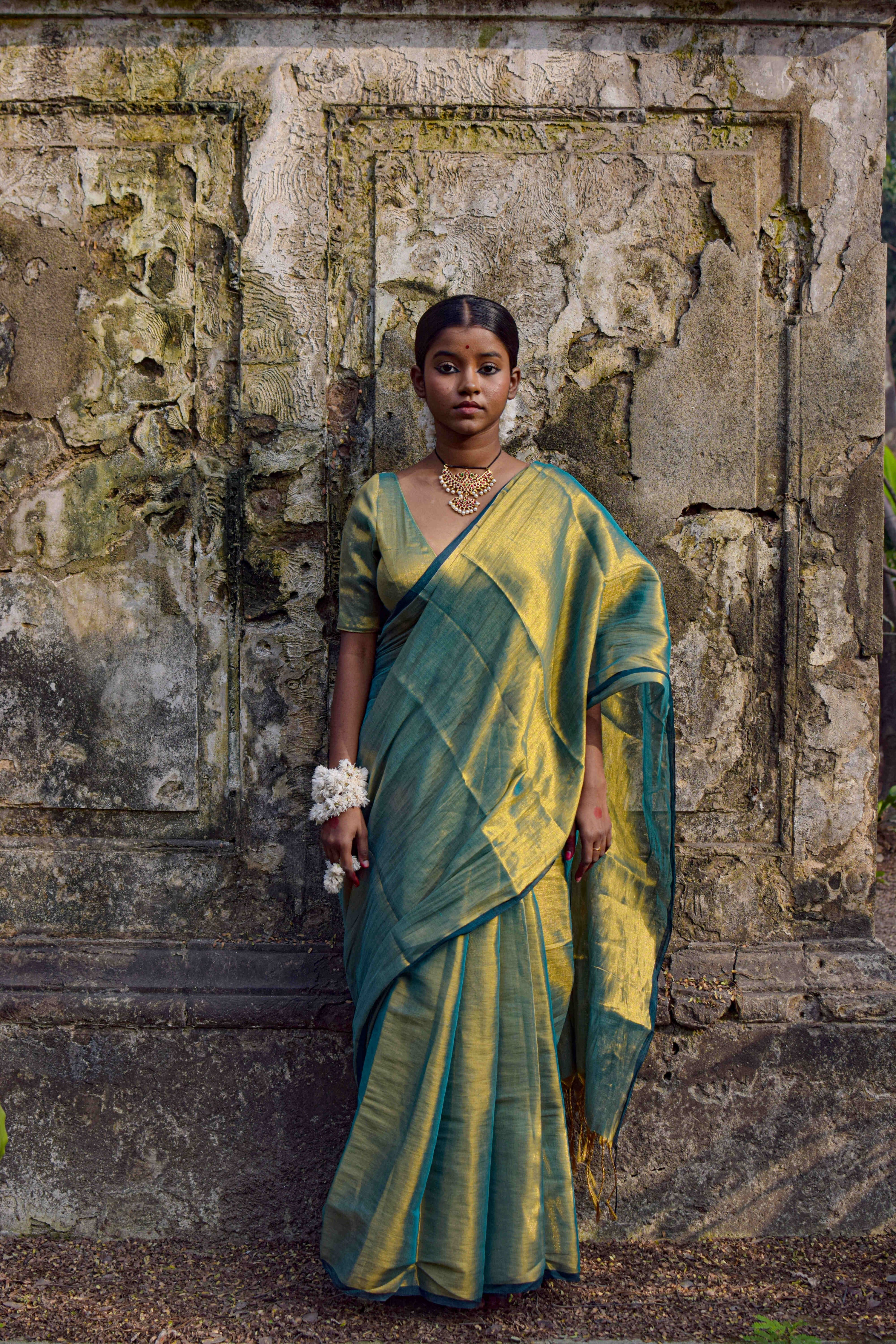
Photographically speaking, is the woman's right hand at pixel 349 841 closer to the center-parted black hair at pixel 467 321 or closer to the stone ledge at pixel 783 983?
the stone ledge at pixel 783 983

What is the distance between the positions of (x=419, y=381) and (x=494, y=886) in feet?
3.65

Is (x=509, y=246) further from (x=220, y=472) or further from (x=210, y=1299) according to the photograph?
(x=210, y=1299)

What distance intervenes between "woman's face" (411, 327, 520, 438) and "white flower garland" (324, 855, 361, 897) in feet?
3.13

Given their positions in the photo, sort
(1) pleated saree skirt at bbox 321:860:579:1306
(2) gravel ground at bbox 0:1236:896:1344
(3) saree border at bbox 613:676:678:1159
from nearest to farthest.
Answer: (1) pleated saree skirt at bbox 321:860:579:1306, (2) gravel ground at bbox 0:1236:896:1344, (3) saree border at bbox 613:676:678:1159

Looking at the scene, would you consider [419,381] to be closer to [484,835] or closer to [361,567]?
[361,567]

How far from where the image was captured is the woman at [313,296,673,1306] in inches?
82.1

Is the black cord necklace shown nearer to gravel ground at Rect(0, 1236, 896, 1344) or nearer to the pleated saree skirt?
the pleated saree skirt

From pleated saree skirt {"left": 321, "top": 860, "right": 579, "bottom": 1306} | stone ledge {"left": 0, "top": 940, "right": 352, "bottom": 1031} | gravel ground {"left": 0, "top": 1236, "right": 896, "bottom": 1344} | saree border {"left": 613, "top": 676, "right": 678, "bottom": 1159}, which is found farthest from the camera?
stone ledge {"left": 0, "top": 940, "right": 352, "bottom": 1031}

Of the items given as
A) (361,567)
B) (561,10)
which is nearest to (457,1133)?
(361,567)

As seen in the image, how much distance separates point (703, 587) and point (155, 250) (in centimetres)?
162

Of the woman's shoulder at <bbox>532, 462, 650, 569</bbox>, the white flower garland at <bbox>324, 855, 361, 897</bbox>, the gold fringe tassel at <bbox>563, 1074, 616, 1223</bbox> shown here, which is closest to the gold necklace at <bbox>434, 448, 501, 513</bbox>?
the woman's shoulder at <bbox>532, 462, 650, 569</bbox>

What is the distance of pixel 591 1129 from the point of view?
2.30 metres

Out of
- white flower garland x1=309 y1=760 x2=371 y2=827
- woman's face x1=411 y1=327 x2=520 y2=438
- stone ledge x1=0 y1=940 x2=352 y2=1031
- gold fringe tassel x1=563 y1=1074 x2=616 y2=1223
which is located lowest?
gold fringe tassel x1=563 y1=1074 x2=616 y2=1223

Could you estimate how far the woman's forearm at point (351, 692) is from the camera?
7.57 feet
